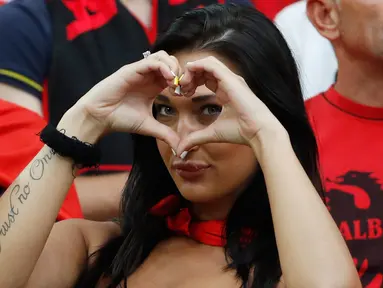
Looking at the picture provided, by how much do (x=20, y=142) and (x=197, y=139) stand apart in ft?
1.37

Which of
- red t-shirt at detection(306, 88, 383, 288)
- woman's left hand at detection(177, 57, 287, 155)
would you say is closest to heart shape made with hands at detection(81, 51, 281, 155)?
woman's left hand at detection(177, 57, 287, 155)

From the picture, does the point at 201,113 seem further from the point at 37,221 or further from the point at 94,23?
the point at 94,23

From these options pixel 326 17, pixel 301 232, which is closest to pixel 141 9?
pixel 326 17

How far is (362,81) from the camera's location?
1663 millimetres

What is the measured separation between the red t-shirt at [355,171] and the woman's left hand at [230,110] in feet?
1.17

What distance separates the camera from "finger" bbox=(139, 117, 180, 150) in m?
1.25

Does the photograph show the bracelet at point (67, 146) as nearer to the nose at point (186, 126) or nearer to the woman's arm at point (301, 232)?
the nose at point (186, 126)

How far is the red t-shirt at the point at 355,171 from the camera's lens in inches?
58.4

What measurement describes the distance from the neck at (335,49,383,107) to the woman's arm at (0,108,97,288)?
612mm

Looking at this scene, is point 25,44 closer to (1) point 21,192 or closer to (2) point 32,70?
(2) point 32,70

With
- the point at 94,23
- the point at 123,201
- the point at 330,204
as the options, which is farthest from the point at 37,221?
the point at 94,23

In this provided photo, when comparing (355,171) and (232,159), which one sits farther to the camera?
(355,171)

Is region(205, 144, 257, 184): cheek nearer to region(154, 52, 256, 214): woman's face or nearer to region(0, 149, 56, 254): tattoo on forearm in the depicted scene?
region(154, 52, 256, 214): woman's face

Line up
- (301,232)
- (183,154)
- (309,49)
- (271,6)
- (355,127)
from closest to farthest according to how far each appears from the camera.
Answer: (301,232) → (183,154) → (355,127) → (309,49) → (271,6)
